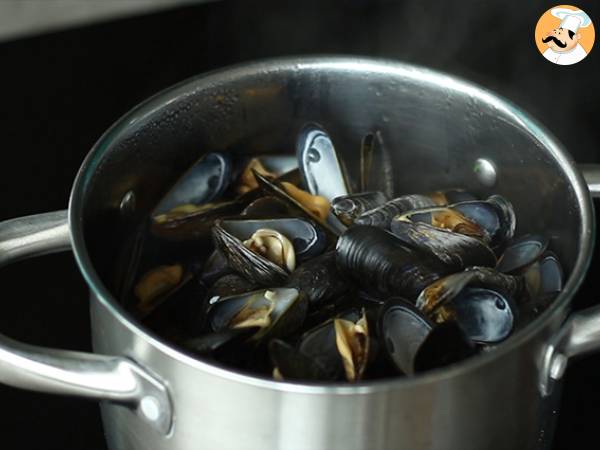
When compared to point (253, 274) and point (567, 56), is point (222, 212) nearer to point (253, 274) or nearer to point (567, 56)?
point (253, 274)

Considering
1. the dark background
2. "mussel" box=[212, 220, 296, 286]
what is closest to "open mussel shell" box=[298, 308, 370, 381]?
"mussel" box=[212, 220, 296, 286]

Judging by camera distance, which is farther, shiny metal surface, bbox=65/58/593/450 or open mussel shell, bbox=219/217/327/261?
open mussel shell, bbox=219/217/327/261

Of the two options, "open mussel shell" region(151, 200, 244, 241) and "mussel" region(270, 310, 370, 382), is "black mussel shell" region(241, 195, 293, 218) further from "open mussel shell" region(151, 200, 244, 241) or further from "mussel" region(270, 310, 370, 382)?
"mussel" region(270, 310, 370, 382)

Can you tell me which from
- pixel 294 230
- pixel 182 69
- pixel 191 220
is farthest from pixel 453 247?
pixel 182 69

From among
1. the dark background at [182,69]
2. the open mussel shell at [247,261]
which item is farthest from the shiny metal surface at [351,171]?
the dark background at [182,69]

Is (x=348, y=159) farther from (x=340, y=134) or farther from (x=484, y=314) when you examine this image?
(x=484, y=314)
